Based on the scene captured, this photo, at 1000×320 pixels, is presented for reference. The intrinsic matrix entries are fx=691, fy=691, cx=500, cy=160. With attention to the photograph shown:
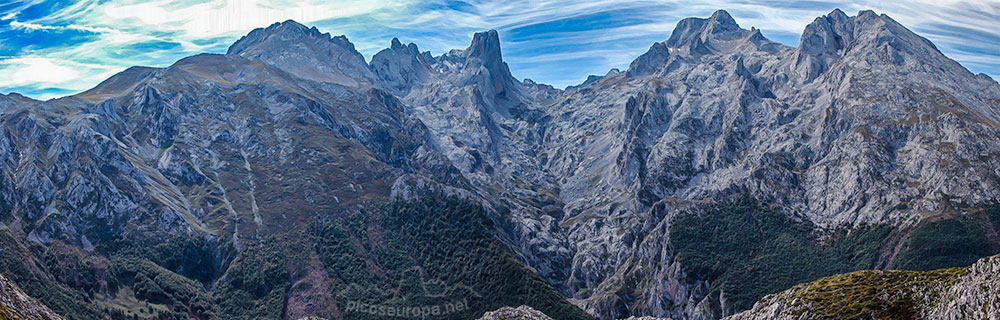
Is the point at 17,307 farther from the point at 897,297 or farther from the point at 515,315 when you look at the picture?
the point at 897,297

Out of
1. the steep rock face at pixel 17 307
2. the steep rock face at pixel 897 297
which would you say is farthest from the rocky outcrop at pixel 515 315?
the steep rock face at pixel 17 307

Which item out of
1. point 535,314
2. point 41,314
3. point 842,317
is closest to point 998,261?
point 842,317

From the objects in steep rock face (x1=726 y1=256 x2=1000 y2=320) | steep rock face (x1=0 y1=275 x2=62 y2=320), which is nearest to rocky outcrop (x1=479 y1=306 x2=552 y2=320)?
steep rock face (x1=726 y1=256 x2=1000 y2=320)

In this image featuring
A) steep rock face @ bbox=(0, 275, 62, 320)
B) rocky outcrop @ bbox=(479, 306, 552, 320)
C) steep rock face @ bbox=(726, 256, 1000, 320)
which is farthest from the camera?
rocky outcrop @ bbox=(479, 306, 552, 320)

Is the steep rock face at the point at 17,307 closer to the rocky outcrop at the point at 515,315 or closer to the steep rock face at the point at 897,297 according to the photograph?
the rocky outcrop at the point at 515,315

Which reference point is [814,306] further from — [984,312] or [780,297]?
[984,312]

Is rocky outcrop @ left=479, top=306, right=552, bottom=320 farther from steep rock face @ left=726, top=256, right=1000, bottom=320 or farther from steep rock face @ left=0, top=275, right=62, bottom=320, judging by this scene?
steep rock face @ left=0, top=275, right=62, bottom=320

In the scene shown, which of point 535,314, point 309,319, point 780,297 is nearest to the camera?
point 780,297
